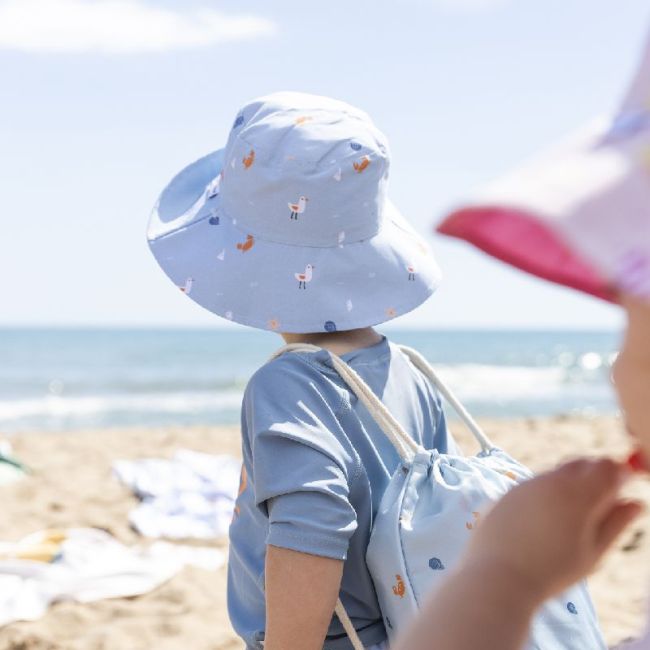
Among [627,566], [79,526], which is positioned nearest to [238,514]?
[627,566]

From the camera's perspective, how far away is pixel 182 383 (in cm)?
2050

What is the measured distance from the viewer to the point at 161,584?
3.97 m

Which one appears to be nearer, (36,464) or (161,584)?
(161,584)

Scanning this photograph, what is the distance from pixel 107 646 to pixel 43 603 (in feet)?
1.52

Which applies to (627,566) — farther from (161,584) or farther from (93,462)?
(93,462)

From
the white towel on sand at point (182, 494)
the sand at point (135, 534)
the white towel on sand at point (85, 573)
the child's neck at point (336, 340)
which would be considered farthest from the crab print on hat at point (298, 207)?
the white towel on sand at point (182, 494)

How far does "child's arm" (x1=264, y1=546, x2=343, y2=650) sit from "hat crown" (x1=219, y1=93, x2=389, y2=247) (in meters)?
0.56

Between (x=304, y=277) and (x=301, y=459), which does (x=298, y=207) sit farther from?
(x=301, y=459)

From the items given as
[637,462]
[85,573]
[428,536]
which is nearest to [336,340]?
[428,536]

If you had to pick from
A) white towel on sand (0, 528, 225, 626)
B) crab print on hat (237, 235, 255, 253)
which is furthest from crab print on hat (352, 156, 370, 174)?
white towel on sand (0, 528, 225, 626)

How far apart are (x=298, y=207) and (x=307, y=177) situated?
0.05 metres

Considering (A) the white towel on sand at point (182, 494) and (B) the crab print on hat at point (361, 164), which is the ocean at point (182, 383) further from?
(B) the crab print on hat at point (361, 164)

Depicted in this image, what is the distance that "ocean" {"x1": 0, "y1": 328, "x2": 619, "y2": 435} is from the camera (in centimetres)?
1455

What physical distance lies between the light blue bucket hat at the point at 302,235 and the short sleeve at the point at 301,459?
0.41ft
